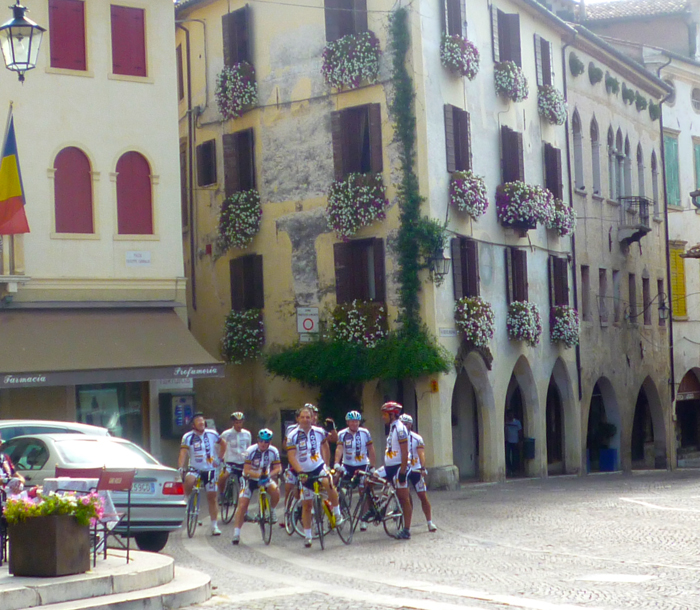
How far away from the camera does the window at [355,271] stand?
27.9 m

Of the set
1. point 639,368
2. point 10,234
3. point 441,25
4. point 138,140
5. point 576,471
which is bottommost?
point 576,471

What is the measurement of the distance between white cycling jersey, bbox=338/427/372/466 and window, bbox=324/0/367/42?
12942mm

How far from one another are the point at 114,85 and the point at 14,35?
12855 mm

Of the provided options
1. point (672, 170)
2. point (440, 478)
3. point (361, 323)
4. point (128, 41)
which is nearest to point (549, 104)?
point (361, 323)

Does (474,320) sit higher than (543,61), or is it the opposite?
(543,61)

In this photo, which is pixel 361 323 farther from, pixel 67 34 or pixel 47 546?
pixel 47 546

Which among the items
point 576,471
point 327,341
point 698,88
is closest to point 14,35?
point 327,341

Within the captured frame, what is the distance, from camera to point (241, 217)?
29.9 meters

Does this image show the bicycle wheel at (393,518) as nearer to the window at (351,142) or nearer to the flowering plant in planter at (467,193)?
the flowering plant in planter at (467,193)

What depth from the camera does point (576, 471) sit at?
33.8 metres

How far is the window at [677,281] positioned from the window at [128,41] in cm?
2383

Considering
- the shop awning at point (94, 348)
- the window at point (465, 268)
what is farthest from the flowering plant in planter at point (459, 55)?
the shop awning at point (94, 348)

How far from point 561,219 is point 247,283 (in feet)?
27.8

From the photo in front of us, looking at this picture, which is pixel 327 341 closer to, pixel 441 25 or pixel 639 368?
pixel 441 25
